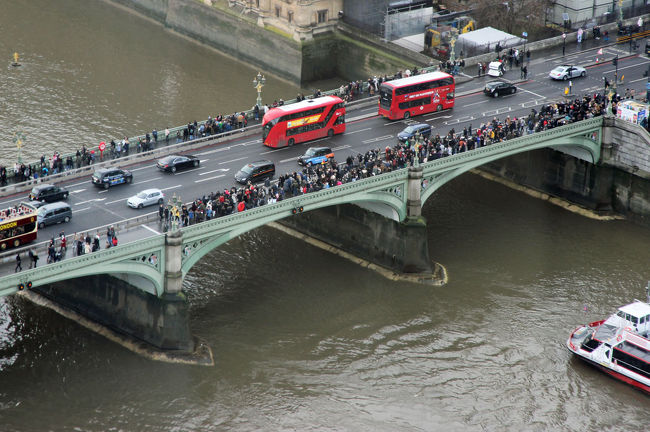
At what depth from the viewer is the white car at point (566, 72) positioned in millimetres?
124000

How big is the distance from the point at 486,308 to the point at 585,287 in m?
8.58

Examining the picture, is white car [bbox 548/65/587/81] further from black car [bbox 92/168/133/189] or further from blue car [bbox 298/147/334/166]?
black car [bbox 92/168/133/189]

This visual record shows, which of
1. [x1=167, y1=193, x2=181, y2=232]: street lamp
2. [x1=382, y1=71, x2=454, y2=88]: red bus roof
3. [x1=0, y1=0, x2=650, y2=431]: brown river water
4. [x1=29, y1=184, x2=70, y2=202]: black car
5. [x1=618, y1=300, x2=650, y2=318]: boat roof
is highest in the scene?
[x1=382, y1=71, x2=454, y2=88]: red bus roof

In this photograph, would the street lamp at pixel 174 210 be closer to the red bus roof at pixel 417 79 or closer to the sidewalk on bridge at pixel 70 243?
the sidewalk on bridge at pixel 70 243

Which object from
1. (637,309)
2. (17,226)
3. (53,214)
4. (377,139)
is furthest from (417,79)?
(17,226)

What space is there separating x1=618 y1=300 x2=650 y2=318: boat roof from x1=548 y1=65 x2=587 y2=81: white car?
119 feet

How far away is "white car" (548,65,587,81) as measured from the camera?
407 ft

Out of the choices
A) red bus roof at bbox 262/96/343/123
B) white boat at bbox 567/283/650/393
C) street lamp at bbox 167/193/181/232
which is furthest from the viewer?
red bus roof at bbox 262/96/343/123

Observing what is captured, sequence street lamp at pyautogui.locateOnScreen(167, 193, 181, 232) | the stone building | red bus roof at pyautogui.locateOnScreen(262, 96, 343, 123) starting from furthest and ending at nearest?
the stone building, red bus roof at pyautogui.locateOnScreen(262, 96, 343, 123), street lamp at pyautogui.locateOnScreen(167, 193, 181, 232)

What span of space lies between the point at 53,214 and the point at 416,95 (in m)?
36.7

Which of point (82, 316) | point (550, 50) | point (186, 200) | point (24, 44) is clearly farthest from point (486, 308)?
point (24, 44)

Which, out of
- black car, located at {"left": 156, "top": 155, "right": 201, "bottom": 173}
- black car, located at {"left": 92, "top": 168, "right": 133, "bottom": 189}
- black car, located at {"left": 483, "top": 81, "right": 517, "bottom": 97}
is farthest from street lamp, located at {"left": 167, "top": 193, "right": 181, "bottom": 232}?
black car, located at {"left": 483, "top": 81, "right": 517, "bottom": 97}

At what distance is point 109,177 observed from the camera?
9875 centimetres

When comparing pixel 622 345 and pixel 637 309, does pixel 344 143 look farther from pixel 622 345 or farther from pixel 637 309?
pixel 622 345
